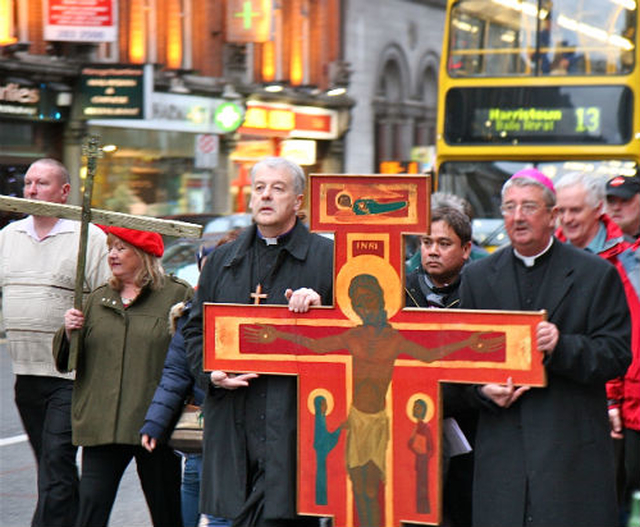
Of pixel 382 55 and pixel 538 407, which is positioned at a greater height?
pixel 382 55

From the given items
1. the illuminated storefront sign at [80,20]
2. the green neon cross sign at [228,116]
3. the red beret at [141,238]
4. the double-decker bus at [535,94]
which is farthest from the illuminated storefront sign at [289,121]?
the red beret at [141,238]

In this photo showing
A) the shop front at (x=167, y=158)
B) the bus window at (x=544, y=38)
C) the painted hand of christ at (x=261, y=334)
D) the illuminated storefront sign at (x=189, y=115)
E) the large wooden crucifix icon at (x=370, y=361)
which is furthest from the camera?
the illuminated storefront sign at (x=189, y=115)

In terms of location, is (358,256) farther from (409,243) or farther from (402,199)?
(409,243)

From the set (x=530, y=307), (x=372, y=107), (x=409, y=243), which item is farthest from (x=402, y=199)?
(x=372, y=107)

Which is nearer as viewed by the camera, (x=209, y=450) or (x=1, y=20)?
(x=209, y=450)

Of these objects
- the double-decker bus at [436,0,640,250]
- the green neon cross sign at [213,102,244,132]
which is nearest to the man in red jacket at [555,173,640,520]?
the double-decker bus at [436,0,640,250]

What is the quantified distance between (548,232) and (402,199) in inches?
20.1

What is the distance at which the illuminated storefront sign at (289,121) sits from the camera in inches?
1201

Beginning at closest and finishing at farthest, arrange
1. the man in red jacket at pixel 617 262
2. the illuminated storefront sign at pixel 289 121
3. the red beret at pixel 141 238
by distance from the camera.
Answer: the man in red jacket at pixel 617 262 → the red beret at pixel 141 238 → the illuminated storefront sign at pixel 289 121

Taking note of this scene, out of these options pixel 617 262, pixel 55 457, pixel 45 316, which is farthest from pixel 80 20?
pixel 617 262

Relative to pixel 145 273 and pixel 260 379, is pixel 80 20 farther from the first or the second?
pixel 260 379

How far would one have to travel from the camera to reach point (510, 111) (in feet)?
51.2

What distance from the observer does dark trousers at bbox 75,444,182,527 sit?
5.65 metres

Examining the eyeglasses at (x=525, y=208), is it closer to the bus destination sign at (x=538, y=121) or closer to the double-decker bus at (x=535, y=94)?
the double-decker bus at (x=535, y=94)
